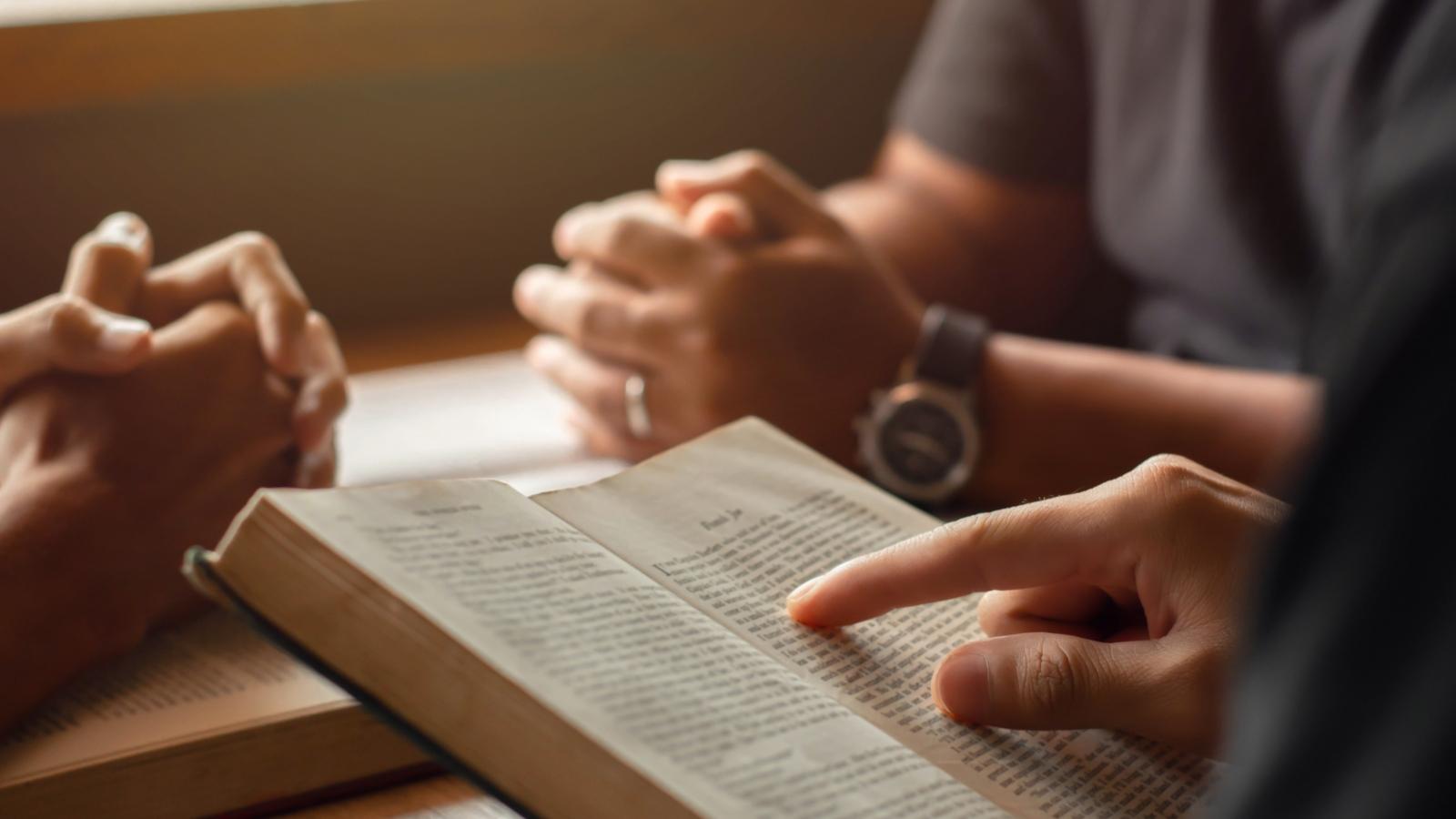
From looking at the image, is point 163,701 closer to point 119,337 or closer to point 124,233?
point 119,337

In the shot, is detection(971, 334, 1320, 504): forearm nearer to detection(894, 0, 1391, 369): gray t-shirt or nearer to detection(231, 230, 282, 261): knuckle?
detection(894, 0, 1391, 369): gray t-shirt

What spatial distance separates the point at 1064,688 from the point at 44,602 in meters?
0.43

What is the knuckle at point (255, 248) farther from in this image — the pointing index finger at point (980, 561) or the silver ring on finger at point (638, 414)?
the pointing index finger at point (980, 561)

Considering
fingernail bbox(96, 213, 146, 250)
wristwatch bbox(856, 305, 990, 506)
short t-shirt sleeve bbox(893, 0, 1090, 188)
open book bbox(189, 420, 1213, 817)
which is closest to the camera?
open book bbox(189, 420, 1213, 817)

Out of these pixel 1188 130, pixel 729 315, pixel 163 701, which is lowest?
pixel 163 701

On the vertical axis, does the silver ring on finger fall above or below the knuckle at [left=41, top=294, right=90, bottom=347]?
below

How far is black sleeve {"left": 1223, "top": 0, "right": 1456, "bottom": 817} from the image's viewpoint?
197 millimetres

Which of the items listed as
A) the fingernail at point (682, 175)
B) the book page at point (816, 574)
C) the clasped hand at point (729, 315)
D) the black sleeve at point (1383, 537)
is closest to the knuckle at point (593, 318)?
the clasped hand at point (729, 315)

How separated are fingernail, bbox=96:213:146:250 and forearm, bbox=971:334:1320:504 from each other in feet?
1.84

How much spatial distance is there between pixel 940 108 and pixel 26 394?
0.86 m

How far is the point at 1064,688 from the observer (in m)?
0.47

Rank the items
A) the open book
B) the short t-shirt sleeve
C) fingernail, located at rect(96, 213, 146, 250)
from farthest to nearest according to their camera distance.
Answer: the short t-shirt sleeve, fingernail, located at rect(96, 213, 146, 250), the open book

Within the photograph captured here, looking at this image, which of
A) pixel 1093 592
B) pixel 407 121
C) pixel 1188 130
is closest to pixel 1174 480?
pixel 1093 592

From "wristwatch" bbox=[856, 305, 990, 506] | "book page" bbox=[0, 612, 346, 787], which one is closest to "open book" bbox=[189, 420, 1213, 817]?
"book page" bbox=[0, 612, 346, 787]
